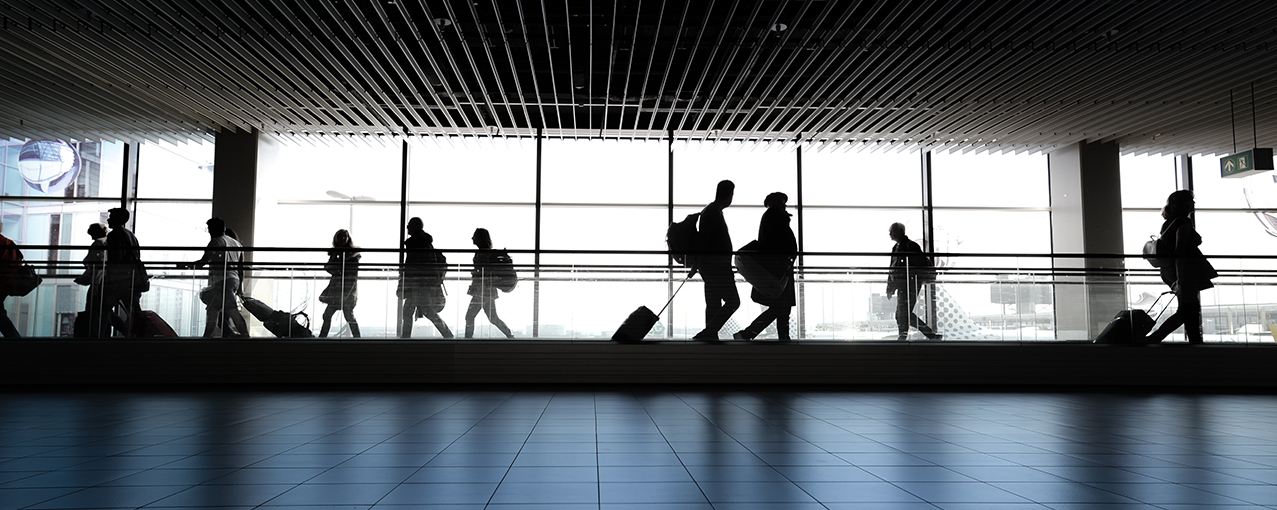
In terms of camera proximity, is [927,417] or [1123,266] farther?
[1123,266]

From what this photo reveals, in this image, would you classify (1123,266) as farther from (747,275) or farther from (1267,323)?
(747,275)

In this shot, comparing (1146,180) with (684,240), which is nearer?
(684,240)

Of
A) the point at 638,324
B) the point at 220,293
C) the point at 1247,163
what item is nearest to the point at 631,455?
the point at 638,324

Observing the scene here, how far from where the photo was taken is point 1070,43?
691 cm

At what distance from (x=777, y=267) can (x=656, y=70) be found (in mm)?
2959

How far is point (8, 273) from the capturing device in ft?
23.0

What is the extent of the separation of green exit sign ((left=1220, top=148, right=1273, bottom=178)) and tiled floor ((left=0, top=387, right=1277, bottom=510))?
4268 mm

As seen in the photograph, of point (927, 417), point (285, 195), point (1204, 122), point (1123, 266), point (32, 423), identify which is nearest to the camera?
point (32, 423)

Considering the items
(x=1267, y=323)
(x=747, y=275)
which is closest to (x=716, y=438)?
(x=747, y=275)

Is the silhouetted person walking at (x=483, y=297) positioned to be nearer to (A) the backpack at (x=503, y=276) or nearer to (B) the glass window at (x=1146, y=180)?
(A) the backpack at (x=503, y=276)

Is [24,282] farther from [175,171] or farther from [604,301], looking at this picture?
[175,171]

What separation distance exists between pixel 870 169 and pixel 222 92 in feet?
30.0

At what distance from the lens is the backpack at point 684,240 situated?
715 centimetres

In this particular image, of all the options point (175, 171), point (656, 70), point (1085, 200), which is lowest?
point (1085, 200)
